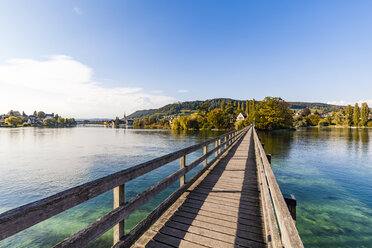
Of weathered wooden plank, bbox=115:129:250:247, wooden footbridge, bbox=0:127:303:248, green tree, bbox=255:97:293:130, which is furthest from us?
green tree, bbox=255:97:293:130

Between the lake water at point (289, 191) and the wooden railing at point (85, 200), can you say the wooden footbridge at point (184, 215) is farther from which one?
the lake water at point (289, 191)

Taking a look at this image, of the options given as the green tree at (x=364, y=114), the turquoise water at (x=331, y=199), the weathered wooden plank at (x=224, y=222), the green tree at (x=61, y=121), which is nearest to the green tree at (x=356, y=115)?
the green tree at (x=364, y=114)

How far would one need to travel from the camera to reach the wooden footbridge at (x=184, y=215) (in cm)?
160

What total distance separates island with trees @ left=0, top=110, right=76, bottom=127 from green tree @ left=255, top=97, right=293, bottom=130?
13548 cm

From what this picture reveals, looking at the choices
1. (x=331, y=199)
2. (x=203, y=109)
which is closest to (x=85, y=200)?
(x=331, y=199)

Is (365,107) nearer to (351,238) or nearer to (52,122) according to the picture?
(351,238)

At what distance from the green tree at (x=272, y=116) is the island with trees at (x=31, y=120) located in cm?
13548

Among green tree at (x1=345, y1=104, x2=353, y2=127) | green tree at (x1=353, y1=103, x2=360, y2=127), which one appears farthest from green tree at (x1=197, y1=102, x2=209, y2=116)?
green tree at (x1=353, y1=103, x2=360, y2=127)

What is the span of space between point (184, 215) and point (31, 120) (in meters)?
178

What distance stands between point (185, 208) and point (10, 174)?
1570 cm

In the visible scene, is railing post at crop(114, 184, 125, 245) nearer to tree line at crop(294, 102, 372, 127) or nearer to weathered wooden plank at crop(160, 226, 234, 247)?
weathered wooden plank at crop(160, 226, 234, 247)

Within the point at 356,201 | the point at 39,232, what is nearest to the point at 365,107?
the point at 356,201

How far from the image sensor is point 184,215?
3793mm

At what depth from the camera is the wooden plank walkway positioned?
118 inches
